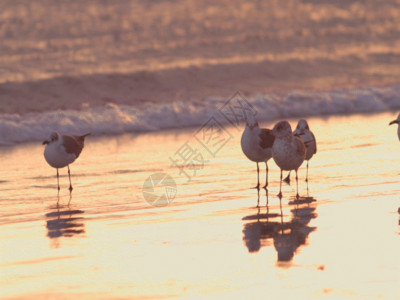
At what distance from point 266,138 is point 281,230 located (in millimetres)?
4039

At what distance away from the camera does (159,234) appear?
10086 millimetres

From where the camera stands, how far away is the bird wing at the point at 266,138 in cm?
1396

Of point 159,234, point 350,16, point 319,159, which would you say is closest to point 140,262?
point 159,234

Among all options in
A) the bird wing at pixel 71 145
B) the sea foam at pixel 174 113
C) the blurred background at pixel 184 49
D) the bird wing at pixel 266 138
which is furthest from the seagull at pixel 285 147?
the blurred background at pixel 184 49

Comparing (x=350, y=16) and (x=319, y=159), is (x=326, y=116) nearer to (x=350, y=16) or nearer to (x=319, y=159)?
(x=319, y=159)

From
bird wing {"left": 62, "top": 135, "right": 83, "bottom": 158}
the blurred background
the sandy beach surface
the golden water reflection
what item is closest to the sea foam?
the blurred background

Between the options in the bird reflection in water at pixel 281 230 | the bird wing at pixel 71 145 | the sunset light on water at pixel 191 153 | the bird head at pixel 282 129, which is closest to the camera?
the sunset light on water at pixel 191 153

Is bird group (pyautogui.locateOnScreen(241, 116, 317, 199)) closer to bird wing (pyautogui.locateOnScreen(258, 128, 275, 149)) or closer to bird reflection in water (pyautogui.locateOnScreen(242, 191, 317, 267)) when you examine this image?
bird wing (pyautogui.locateOnScreen(258, 128, 275, 149))

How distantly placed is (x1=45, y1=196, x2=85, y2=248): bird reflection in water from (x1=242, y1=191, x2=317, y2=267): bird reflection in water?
1.98 m

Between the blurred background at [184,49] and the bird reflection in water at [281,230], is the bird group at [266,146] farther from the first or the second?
the blurred background at [184,49]

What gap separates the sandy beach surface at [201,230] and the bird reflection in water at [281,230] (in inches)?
0.5

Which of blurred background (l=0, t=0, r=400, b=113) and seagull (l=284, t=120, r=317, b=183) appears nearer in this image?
seagull (l=284, t=120, r=317, b=183)

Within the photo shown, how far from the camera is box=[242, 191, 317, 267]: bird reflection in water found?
925 cm

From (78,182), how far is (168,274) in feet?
20.8
